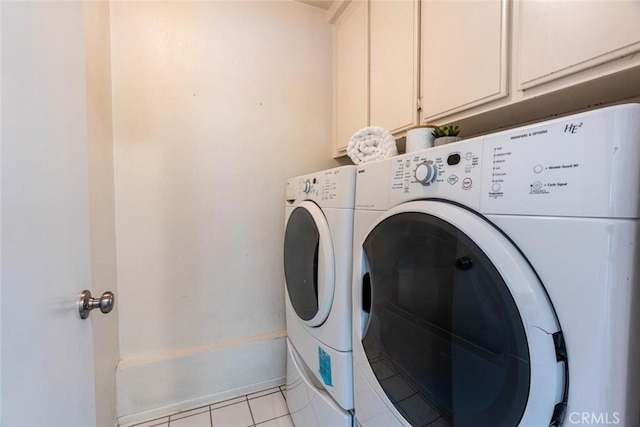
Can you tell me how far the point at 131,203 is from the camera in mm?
1440

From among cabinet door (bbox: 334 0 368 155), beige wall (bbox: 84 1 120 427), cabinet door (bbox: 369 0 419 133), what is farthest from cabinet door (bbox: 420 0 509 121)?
beige wall (bbox: 84 1 120 427)

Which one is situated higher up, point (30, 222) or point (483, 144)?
point (483, 144)

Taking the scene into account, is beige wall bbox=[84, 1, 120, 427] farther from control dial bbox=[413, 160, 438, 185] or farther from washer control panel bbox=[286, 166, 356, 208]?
control dial bbox=[413, 160, 438, 185]

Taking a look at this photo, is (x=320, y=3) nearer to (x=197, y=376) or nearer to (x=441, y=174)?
(x=441, y=174)

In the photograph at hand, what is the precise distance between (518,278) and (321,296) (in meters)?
0.69

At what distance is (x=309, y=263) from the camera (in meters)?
1.15

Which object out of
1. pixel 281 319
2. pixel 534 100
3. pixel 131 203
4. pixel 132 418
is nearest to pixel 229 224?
pixel 131 203

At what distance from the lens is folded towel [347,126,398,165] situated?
1103mm

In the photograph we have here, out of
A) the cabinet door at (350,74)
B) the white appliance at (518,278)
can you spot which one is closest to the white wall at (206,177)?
the cabinet door at (350,74)

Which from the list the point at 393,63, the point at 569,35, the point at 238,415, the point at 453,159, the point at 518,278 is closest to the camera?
the point at 518,278

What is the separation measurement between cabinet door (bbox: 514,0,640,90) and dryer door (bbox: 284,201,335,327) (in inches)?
31.2

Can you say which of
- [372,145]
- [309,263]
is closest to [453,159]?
[372,145]

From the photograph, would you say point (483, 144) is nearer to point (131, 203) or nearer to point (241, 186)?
point (241, 186)

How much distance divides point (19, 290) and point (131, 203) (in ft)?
3.74
